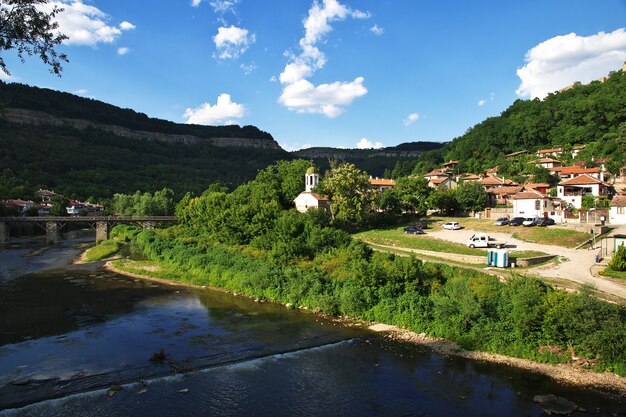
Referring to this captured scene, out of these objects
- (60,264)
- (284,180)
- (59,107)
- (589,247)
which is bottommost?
(60,264)

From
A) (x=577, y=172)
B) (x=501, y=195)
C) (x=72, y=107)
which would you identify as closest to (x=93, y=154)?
(x=72, y=107)

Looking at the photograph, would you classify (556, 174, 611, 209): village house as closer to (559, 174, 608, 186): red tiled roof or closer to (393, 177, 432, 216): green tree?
(559, 174, 608, 186): red tiled roof

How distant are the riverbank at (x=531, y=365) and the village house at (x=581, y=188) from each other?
3881cm

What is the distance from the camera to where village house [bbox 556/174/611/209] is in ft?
175

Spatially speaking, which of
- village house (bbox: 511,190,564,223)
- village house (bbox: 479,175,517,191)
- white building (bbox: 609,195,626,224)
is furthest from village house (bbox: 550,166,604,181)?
white building (bbox: 609,195,626,224)

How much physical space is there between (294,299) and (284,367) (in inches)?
429

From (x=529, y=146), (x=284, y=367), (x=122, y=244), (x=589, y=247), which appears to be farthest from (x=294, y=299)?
(x=529, y=146)

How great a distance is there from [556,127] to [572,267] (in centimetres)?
7467

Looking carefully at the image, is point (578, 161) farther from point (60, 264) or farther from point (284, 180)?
point (60, 264)

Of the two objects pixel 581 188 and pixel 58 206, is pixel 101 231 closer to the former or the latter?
pixel 58 206

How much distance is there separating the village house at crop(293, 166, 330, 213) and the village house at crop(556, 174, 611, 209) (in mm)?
30489

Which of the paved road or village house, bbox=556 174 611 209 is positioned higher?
village house, bbox=556 174 611 209

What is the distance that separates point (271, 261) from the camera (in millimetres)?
37062

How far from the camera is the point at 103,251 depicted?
182 ft
